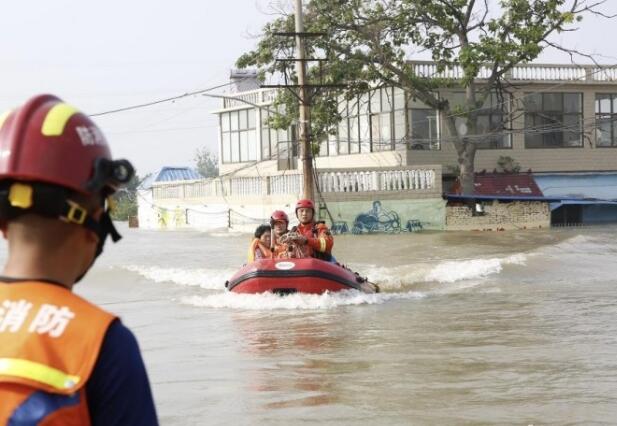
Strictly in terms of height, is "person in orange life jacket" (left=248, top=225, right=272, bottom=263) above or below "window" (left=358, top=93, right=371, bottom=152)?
below

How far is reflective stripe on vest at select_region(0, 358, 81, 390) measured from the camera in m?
1.91

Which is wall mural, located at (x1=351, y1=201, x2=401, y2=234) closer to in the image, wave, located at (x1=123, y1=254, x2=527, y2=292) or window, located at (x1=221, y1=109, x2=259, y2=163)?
wave, located at (x1=123, y1=254, x2=527, y2=292)

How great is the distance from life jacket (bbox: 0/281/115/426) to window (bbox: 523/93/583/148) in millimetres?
37146

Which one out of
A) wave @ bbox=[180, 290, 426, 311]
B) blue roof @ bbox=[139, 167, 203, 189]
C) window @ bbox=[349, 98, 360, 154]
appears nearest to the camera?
wave @ bbox=[180, 290, 426, 311]

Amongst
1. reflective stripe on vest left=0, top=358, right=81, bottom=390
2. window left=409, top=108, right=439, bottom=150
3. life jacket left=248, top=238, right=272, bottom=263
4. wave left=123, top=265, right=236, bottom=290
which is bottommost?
wave left=123, top=265, right=236, bottom=290

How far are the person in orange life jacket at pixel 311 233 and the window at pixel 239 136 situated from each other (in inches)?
1203

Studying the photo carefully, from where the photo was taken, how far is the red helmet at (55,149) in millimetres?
2033

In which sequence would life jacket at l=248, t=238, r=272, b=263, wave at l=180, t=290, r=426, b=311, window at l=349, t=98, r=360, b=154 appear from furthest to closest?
window at l=349, t=98, r=360, b=154 → life jacket at l=248, t=238, r=272, b=263 → wave at l=180, t=290, r=426, b=311

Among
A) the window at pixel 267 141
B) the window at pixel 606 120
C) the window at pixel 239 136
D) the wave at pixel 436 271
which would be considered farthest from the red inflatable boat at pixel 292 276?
the window at pixel 239 136

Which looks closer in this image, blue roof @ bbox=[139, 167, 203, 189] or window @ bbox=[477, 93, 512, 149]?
window @ bbox=[477, 93, 512, 149]

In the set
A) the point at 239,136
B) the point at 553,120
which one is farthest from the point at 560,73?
the point at 239,136

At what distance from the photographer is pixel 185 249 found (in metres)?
31.0

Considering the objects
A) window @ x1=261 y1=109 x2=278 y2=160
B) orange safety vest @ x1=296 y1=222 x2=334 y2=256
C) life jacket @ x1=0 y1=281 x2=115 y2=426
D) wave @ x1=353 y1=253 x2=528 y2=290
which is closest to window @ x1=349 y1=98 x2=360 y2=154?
window @ x1=261 y1=109 x2=278 y2=160

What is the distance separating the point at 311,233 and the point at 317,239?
25 centimetres
